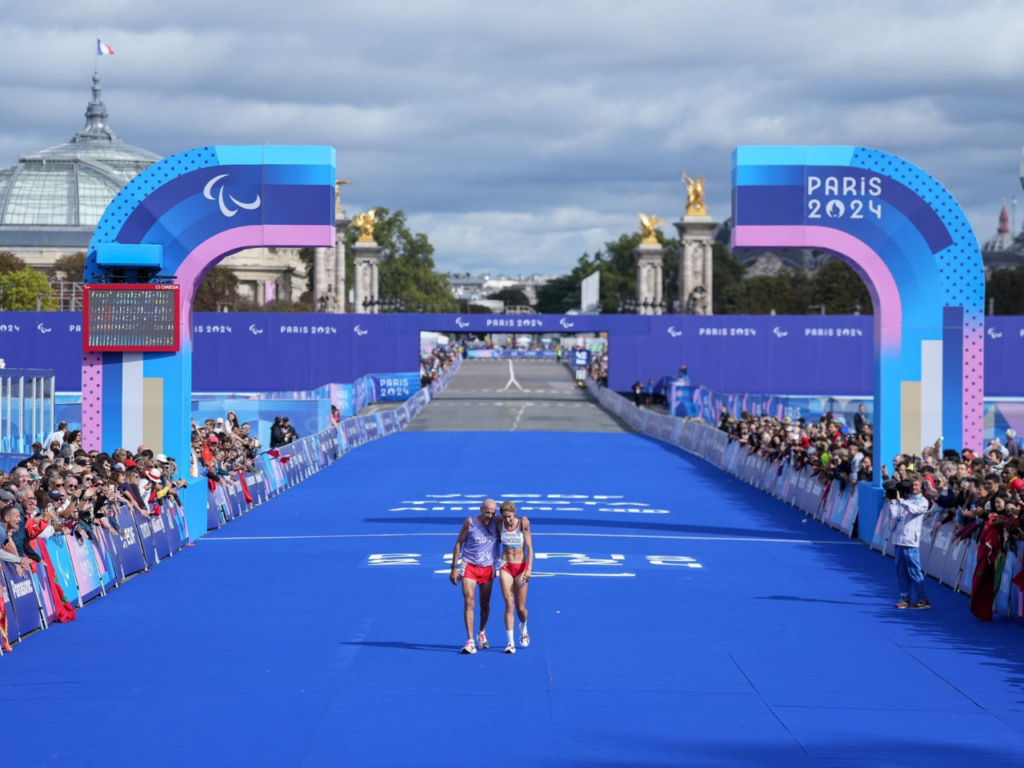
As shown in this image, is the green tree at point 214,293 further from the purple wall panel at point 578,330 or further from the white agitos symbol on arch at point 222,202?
the white agitos symbol on arch at point 222,202

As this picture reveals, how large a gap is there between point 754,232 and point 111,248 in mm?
10185

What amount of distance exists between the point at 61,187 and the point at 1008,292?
97.7 meters

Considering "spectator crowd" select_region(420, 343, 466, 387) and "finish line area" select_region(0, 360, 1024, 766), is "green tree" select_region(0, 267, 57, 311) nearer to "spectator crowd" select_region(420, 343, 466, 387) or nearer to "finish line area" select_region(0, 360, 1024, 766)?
"spectator crowd" select_region(420, 343, 466, 387)

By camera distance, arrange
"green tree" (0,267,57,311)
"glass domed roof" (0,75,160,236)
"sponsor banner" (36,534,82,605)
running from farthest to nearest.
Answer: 1. "glass domed roof" (0,75,160,236)
2. "green tree" (0,267,57,311)
3. "sponsor banner" (36,534,82,605)

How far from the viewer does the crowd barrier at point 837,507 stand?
16.4m

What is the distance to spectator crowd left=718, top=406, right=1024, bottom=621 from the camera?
16.2 metres

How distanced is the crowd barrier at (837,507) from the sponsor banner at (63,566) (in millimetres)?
9773

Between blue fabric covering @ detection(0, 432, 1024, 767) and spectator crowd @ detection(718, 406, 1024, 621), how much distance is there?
2.62ft

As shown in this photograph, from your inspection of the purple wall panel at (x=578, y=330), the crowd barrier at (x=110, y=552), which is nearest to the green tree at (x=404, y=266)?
the purple wall panel at (x=578, y=330)

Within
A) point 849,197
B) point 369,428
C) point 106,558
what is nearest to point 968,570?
point 849,197

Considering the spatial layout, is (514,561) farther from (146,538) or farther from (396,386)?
(396,386)

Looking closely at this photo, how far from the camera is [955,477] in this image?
1948 cm

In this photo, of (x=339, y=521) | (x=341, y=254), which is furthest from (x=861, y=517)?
(x=341, y=254)

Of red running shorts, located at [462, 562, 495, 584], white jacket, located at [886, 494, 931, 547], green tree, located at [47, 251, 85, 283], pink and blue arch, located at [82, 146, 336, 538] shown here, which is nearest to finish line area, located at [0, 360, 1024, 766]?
red running shorts, located at [462, 562, 495, 584]
